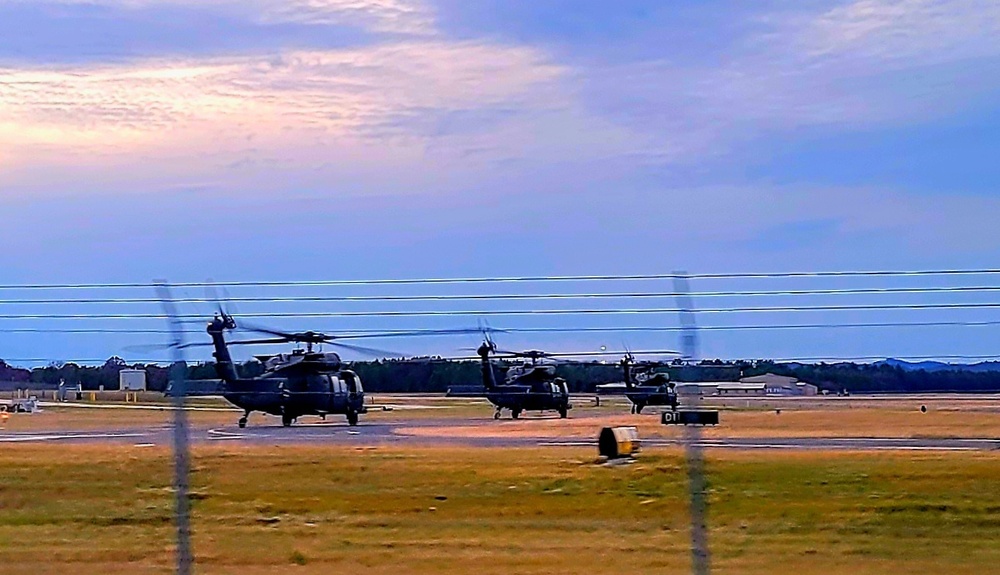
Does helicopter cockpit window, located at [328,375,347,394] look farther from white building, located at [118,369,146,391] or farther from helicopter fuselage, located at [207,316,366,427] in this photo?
white building, located at [118,369,146,391]

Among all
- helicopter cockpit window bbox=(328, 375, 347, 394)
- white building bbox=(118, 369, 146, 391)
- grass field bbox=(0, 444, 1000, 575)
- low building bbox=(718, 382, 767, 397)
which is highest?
helicopter cockpit window bbox=(328, 375, 347, 394)

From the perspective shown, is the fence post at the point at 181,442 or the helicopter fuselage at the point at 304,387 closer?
the fence post at the point at 181,442

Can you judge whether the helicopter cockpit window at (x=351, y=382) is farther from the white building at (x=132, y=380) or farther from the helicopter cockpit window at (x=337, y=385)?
the white building at (x=132, y=380)

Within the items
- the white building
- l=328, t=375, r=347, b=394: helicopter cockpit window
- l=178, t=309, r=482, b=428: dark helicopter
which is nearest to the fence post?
the white building

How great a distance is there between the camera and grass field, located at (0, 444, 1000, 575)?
1038cm

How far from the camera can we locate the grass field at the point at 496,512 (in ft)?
34.1

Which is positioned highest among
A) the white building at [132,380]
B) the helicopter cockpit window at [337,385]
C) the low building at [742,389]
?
the helicopter cockpit window at [337,385]

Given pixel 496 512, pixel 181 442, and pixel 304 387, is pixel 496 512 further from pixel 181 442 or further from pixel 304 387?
pixel 304 387

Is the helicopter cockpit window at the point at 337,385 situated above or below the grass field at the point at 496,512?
above

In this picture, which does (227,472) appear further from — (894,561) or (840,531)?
(894,561)

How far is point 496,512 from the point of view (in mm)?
13078

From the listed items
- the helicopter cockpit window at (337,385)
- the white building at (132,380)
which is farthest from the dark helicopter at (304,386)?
the white building at (132,380)

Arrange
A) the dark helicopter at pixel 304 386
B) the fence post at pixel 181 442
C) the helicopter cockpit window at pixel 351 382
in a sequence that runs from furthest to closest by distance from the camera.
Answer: the helicopter cockpit window at pixel 351 382 → the dark helicopter at pixel 304 386 → the fence post at pixel 181 442

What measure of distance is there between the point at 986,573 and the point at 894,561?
840 mm
